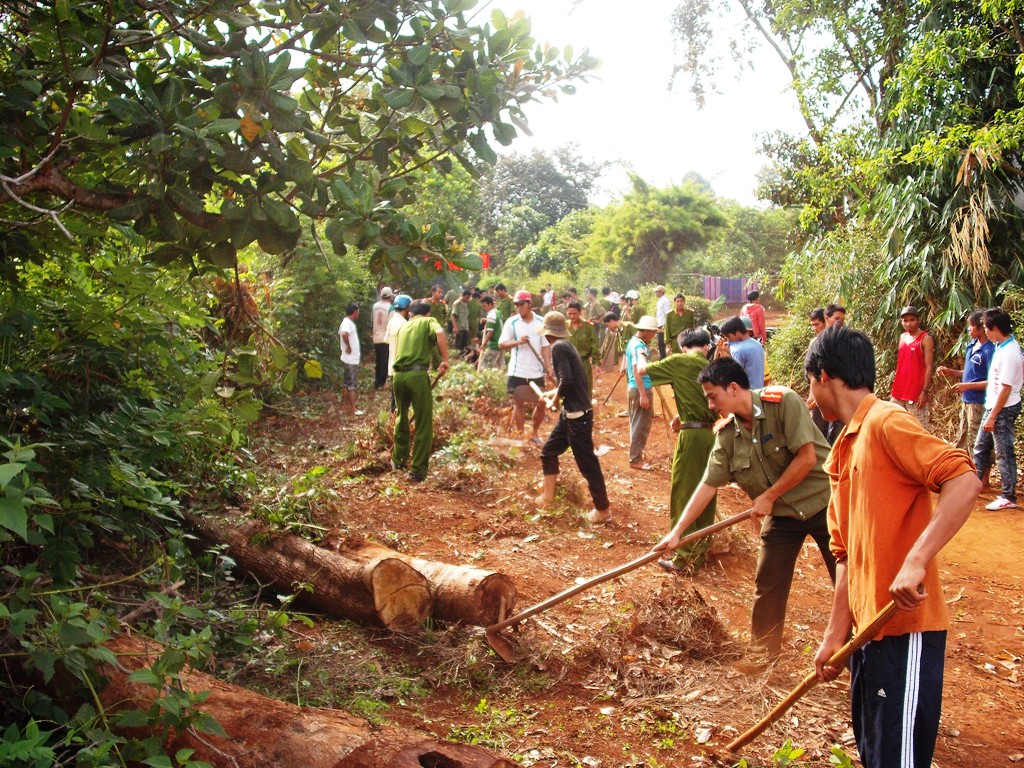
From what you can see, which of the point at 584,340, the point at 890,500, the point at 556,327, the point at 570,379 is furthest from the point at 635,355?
the point at 890,500

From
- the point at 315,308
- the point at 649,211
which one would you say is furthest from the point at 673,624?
the point at 649,211

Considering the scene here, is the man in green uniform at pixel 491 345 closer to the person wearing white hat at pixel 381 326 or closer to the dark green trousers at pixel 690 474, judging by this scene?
the person wearing white hat at pixel 381 326

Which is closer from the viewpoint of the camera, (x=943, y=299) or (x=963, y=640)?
(x=963, y=640)

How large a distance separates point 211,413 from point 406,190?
148cm

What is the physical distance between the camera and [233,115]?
351 centimetres

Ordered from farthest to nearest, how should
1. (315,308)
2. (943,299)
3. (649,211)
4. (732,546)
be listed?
(649,211), (315,308), (943,299), (732,546)

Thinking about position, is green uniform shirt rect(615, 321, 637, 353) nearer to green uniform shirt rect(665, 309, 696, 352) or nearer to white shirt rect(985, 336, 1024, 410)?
green uniform shirt rect(665, 309, 696, 352)

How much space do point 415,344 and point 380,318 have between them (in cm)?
590

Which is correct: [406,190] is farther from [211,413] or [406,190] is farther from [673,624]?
[673,624]

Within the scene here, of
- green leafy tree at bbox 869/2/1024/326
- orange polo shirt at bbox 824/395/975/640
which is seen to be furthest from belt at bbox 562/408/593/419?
green leafy tree at bbox 869/2/1024/326

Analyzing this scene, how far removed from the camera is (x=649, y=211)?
112ft

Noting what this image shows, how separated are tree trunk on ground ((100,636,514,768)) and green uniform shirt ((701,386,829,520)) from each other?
2363 millimetres

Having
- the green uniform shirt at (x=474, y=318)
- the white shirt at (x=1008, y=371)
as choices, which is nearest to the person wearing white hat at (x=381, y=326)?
the green uniform shirt at (x=474, y=318)

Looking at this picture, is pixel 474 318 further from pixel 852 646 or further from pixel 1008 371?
pixel 852 646
